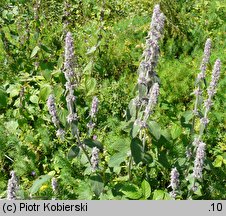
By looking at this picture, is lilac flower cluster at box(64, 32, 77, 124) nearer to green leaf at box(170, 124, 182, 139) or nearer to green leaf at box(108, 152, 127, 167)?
green leaf at box(108, 152, 127, 167)

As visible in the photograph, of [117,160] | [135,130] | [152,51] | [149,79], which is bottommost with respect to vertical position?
[117,160]

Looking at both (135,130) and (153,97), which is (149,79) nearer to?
(153,97)

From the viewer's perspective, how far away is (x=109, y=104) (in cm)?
436

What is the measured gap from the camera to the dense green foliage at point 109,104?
301cm

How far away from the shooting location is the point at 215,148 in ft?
12.6

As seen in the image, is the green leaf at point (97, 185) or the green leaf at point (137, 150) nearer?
the green leaf at point (137, 150)

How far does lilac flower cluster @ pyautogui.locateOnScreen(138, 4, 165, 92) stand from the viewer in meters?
2.24

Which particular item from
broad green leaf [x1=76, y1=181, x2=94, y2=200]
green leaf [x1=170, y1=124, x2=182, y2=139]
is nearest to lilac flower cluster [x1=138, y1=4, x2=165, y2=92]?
green leaf [x1=170, y1=124, x2=182, y2=139]

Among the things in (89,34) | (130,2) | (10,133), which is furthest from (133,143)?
(130,2)

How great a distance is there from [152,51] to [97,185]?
1.09 meters

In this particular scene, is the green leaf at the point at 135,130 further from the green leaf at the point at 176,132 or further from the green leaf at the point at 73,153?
the green leaf at the point at 176,132

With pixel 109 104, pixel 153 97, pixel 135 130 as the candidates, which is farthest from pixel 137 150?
pixel 109 104

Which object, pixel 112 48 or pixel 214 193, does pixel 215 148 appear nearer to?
pixel 214 193

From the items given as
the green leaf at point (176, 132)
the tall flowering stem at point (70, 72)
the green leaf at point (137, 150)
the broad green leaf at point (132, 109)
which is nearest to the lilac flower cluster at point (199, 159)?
the green leaf at point (137, 150)
